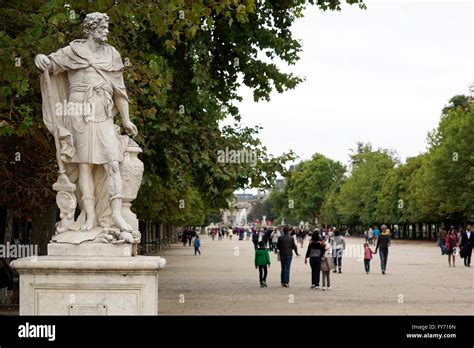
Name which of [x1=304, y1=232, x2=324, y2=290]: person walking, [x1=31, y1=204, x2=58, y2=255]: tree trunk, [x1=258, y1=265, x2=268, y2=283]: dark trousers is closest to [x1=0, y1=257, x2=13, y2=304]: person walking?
[x1=31, y1=204, x2=58, y2=255]: tree trunk

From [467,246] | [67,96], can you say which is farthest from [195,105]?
[467,246]

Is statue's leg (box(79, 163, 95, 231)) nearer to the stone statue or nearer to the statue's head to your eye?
the stone statue

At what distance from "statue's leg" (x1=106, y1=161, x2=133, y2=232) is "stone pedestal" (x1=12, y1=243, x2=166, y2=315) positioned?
0.51 meters

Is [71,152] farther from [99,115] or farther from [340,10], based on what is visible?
[340,10]

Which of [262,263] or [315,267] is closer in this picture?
[315,267]

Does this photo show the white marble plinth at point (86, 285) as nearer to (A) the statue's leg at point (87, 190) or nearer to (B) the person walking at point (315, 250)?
(A) the statue's leg at point (87, 190)

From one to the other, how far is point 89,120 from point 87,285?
84.9 inches

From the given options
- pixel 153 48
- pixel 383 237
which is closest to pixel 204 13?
pixel 153 48

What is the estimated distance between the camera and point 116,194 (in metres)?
11.4

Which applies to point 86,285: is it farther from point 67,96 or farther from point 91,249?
point 67,96

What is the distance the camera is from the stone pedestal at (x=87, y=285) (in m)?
10.9

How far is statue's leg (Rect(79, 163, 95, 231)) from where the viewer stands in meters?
11.5
